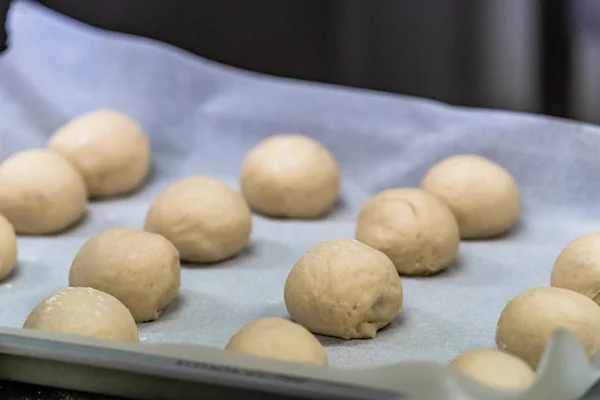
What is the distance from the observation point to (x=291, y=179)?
1505 mm

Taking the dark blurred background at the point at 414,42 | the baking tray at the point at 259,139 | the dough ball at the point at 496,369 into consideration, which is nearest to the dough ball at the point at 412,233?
the baking tray at the point at 259,139

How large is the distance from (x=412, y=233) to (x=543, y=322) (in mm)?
350

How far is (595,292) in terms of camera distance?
113cm

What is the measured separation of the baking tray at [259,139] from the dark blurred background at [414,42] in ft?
0.10

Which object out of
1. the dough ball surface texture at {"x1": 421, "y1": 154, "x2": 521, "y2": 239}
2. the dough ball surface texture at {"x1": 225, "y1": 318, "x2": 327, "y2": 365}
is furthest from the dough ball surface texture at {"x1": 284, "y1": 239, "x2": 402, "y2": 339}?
the dough ball surface texture at {"x1": 421, "y1": 154, "x2": 521, "y2": 239}

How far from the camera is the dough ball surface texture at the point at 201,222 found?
1.32 metres

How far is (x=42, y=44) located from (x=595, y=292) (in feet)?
3.62

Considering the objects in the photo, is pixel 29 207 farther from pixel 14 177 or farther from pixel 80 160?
pixel 80 160

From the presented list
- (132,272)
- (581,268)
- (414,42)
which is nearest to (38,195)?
(132,272)

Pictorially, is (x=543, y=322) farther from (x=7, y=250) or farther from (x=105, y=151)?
(x=105, y=151)

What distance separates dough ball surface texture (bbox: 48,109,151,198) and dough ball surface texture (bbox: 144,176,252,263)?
250mm

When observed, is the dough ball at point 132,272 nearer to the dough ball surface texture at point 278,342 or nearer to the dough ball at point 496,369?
the dough ball surface texture at point 278,342

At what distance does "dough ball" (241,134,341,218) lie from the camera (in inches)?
59.2

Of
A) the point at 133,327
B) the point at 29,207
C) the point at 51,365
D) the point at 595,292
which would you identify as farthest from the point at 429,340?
the point at 29,207
